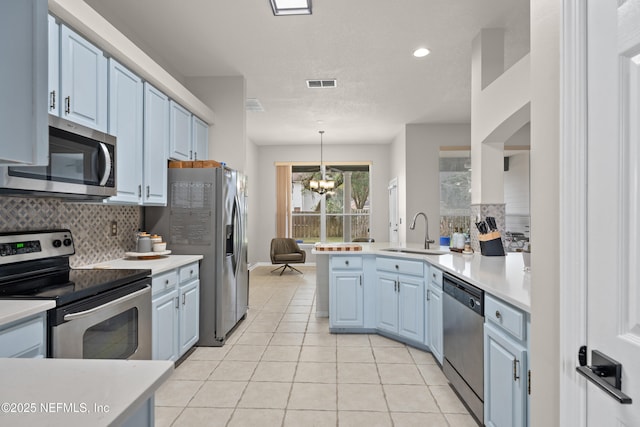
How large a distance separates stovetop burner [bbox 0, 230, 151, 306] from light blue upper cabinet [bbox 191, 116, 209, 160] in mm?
1790

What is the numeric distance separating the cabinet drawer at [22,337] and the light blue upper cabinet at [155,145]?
1522mm

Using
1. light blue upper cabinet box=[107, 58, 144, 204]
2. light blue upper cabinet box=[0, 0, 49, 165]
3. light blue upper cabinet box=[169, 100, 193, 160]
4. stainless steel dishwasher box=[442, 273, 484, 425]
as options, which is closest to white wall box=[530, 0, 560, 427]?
stainless steel dishwasher box=[442, 273, 484, 425]

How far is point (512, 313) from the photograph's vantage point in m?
1.61

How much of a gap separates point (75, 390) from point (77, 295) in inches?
47.3

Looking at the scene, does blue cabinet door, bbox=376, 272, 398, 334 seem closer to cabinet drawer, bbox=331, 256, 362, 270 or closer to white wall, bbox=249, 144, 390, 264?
cabinet drawer, bbox=331, 256, 362, 270

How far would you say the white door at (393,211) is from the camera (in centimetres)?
755

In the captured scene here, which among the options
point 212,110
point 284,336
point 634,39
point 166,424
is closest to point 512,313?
point 634,39

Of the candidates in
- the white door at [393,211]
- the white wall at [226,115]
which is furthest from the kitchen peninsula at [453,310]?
the white door at [393,211]

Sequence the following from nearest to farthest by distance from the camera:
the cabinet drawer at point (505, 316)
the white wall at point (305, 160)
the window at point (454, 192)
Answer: the cabinet drawer at point (505, 316)
the window at point (454, 192)
the white wall at point (305, 160)

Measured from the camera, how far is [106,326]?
1.96m

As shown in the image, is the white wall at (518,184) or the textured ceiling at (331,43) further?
the white wall at (518,184)

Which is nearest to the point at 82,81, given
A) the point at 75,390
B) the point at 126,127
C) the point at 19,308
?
the point at 126,127

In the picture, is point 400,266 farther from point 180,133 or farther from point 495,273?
point 180,133

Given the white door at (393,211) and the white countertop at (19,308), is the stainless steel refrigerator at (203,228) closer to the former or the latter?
the white countertop at (19,308)
